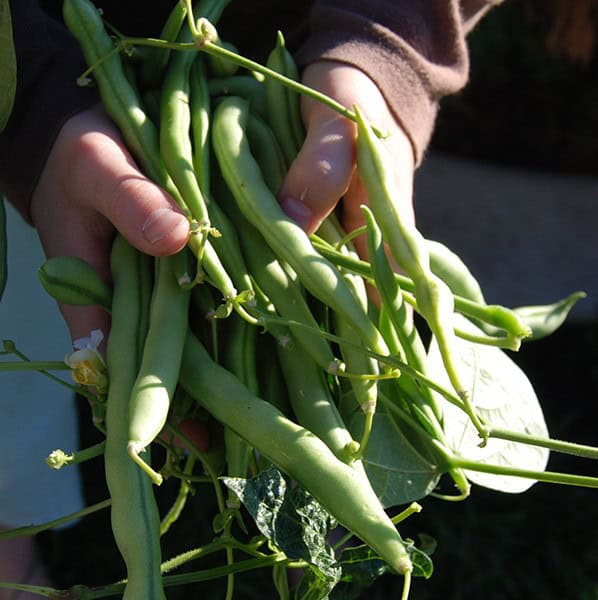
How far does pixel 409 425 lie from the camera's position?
89 cm

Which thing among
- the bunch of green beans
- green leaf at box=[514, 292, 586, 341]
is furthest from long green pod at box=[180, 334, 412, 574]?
green leaf at box=[514, 292, 586, 341]

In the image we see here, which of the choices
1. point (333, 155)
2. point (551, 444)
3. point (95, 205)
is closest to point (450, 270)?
point (333, 155)

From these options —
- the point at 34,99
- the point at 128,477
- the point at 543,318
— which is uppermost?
the point at 34,99

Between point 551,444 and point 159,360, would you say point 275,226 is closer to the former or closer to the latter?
point 159,360

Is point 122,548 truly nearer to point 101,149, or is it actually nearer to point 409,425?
point 409,425

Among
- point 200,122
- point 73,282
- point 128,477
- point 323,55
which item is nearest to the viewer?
point 128,477

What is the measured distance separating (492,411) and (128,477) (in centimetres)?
41

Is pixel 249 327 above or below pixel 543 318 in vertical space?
above

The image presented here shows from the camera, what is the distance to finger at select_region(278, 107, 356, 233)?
3.16 ft

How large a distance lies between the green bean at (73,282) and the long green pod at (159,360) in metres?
0.06

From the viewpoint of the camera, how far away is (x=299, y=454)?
30.4 inches

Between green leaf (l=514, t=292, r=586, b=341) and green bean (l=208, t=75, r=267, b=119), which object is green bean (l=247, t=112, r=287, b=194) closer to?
green bean (l=208, t=75, r=267, b=119)

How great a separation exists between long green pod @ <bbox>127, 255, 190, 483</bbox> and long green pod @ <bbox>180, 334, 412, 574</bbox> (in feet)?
0.13

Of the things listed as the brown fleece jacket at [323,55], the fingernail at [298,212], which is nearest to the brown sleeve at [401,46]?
the brown fleece jacket at [323,55]
